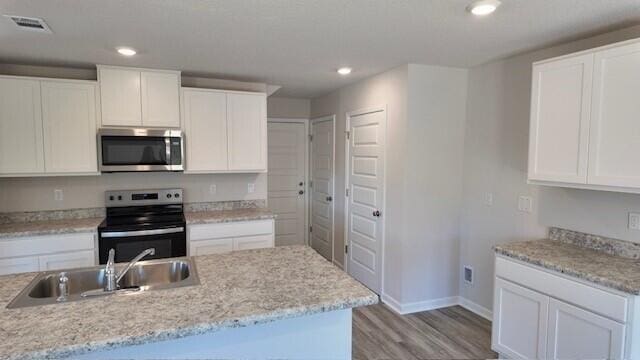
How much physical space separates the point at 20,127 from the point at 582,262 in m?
4.22

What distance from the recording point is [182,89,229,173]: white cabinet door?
3.59 m

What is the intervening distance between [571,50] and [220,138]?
3.00m

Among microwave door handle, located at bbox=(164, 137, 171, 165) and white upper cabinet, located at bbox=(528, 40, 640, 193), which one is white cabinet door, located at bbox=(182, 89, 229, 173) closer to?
microwave door handle, located at bbox=(164, 137, 171, 165)

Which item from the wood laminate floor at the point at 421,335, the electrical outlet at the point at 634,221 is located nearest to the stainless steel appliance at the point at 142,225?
the wood laminate floor at the point at 421,335

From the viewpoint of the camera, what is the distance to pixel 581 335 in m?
2.08

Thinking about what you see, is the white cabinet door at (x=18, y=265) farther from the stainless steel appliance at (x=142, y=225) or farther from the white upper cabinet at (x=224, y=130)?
the white upper cabinet at (x=224, y=130)

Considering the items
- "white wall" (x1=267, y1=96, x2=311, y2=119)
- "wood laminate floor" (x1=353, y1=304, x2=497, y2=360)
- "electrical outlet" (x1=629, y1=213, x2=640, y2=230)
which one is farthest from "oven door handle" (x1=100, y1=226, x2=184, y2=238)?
"electrical outlet" (x1=629, y1=213, x2=640, y2=230)

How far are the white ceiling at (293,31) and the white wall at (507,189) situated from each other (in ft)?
0.59

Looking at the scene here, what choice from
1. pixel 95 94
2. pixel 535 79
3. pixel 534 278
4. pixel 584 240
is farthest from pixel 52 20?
pixel 584 240

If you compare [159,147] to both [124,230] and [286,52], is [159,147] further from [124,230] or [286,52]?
[286,52]

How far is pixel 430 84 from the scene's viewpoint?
344 cm

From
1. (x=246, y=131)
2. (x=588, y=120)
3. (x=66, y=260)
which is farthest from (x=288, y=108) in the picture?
(x=588, y=120)

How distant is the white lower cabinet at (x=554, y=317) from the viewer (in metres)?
1.92

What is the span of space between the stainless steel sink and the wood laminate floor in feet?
4.97
